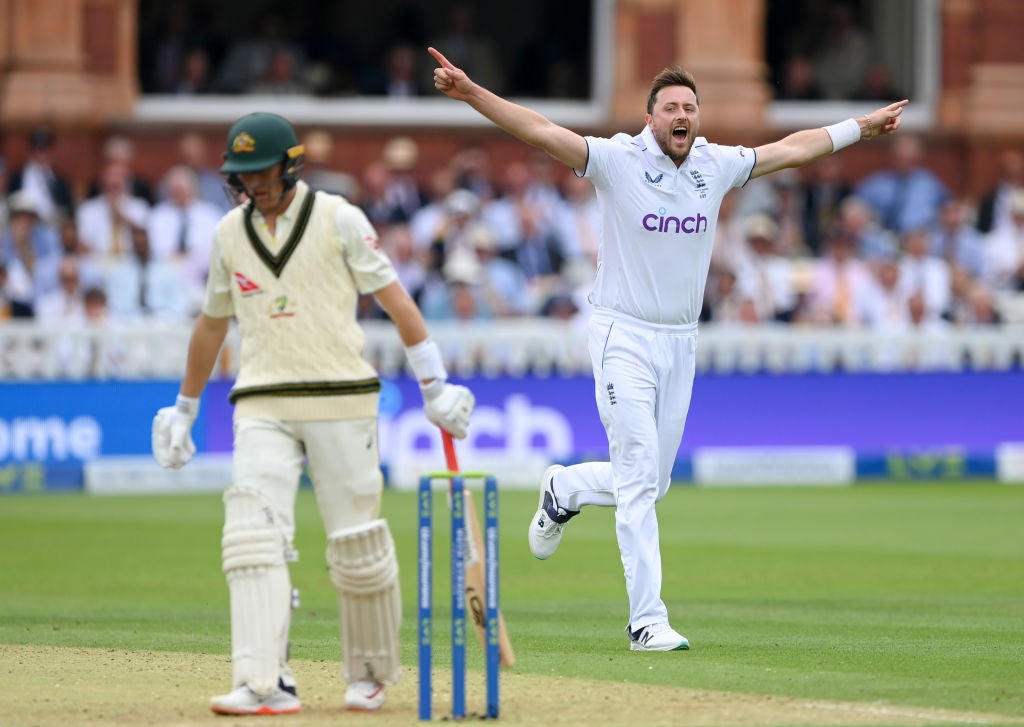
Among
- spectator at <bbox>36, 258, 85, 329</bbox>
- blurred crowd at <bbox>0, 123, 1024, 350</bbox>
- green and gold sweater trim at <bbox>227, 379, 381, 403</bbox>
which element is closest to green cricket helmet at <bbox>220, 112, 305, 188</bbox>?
green and gold sweater trim at <bbox>227, 379, 381, 403</bbox>

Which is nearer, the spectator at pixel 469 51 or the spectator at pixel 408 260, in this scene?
the spectator at pixel 408 260

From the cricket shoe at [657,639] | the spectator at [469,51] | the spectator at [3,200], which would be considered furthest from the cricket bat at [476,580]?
the spectator at [469,51]

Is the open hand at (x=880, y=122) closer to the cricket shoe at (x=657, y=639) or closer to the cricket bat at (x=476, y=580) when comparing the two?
the cricket shoe at (x=657, y=639)

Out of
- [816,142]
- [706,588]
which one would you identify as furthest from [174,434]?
[706,588]

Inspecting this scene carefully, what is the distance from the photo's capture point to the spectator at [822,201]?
66.3 feet

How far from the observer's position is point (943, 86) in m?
23.5

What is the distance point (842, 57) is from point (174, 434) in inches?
714

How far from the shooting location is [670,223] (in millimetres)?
8086

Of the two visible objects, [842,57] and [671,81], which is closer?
[671,81]

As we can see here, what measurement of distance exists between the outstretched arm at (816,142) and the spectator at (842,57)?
1515 centimetres

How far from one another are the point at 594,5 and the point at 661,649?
16.0 meters

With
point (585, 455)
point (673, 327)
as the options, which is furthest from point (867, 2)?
point (673, 327)

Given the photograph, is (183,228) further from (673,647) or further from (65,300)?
(673,647)

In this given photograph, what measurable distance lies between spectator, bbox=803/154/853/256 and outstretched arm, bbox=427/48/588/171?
12310 millimetres
